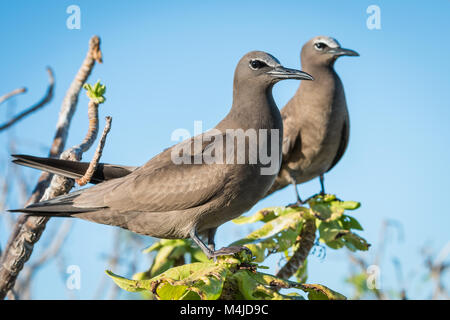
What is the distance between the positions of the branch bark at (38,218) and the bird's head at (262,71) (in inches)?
57.2

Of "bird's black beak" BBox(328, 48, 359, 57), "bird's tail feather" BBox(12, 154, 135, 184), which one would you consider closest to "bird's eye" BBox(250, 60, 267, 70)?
"bird's tail feather" BBox(12, 154, 135, 184)

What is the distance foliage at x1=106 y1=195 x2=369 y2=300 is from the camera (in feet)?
13.1

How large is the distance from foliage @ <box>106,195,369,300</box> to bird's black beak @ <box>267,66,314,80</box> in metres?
1.51

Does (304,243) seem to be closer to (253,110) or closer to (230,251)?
(253,110)

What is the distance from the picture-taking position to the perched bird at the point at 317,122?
332 inches

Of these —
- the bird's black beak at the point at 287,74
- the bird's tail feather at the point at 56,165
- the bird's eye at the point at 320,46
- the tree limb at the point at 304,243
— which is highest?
the bird's eye at the point at 320,46

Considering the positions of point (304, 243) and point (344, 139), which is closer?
point (304, 243)

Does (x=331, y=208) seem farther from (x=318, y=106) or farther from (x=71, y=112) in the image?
(x=71, y=112)

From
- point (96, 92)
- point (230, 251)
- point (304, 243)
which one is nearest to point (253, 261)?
point (230, 251)

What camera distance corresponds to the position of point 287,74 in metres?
5.72

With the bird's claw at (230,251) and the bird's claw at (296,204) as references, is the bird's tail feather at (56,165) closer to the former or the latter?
the bird's claw at (230,251)

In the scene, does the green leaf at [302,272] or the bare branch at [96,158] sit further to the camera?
the green leaf at [302,272]

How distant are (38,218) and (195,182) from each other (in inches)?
57.0

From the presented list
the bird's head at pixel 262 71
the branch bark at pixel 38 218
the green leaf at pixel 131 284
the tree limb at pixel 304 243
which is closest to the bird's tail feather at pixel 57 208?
the branch bark at pixel 38 218
